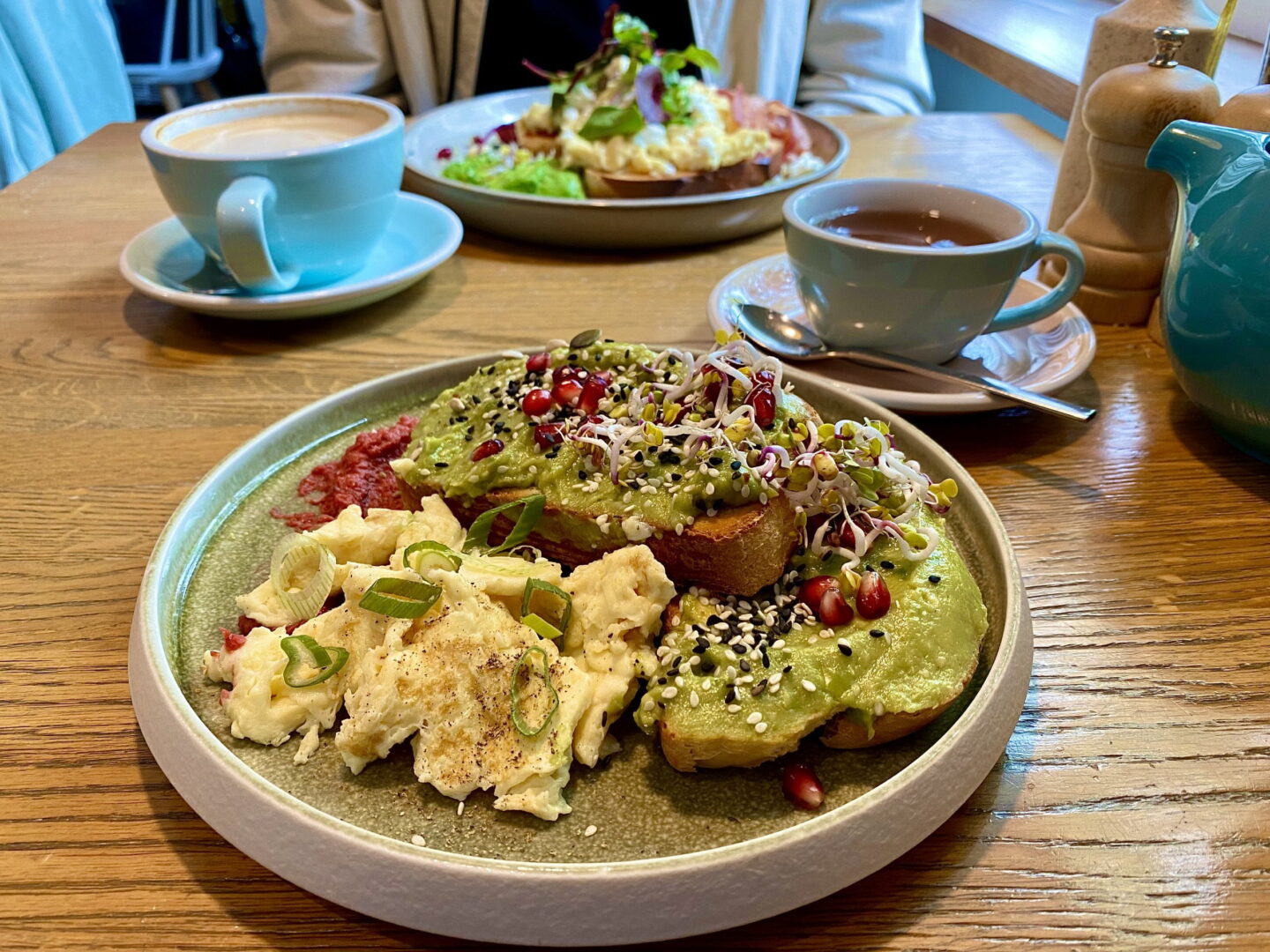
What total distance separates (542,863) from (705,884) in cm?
16

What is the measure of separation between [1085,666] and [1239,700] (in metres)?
0.19

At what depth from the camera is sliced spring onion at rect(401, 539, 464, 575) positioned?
115cm

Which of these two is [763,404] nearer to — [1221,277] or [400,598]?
[400,598]

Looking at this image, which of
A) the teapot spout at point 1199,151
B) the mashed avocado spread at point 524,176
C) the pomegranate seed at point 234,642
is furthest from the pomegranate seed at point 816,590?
the mashed avocado spread at point 524,176

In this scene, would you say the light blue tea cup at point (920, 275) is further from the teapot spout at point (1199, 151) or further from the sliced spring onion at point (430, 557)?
the sliced spring onion at point (430, 557)

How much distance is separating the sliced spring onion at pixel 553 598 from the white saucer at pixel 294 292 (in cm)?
131

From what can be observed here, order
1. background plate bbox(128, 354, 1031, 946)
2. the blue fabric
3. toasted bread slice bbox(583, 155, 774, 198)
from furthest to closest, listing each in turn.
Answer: the blue fabric, toasted bread slice bbox(583, 155, 774, 198), background plate bbox(128, 354, 1031, 946)

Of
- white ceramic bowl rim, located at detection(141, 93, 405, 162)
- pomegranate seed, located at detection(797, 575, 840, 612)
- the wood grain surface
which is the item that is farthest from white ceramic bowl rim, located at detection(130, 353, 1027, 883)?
the wood grain surface

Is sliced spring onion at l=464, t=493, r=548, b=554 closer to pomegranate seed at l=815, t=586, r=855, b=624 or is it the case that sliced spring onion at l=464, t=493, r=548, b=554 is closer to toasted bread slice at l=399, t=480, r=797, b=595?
toasted bread slice at l=399, t=480, r=797, b=595

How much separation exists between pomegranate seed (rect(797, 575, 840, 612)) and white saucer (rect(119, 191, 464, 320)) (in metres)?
1.47

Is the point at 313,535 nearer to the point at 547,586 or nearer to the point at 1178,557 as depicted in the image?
the point at 547,586

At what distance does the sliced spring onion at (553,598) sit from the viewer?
1.12 meters

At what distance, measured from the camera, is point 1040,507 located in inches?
64.1

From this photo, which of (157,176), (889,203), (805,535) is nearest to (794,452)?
(805,535)
